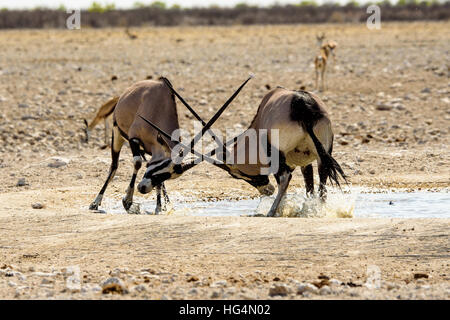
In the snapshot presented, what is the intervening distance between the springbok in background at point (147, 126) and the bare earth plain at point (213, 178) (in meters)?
0.73

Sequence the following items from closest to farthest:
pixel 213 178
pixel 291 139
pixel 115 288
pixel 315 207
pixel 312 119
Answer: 1. pixel 115 288
2. pixel 312 119
3. pixel 291 139
4. pixel 315 207
5. pixel 213 178

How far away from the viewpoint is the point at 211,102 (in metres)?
16.6

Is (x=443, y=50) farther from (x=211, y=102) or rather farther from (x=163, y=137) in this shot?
(x=163, y=137)

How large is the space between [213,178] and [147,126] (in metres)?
2.41

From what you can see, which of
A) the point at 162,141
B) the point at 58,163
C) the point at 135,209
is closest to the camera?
the point at 162,141

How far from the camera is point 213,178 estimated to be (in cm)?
1146

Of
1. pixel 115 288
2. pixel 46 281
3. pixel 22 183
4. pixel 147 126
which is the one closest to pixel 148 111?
pixel 147 126

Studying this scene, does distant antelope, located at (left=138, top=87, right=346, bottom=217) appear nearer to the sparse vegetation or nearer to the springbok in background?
the springbok in background

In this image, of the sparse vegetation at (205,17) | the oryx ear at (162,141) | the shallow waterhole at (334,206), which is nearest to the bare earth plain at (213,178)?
the shallow waterhole at (334,206)

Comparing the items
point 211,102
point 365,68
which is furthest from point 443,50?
point 211,102

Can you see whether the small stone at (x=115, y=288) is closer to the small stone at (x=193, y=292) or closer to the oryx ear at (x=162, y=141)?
the small stone at (x=193, y=292)

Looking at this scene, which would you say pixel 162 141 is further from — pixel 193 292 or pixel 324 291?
pixel 324 291

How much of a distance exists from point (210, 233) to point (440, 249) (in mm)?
1656

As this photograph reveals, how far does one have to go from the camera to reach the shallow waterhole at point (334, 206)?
28.4 feet
